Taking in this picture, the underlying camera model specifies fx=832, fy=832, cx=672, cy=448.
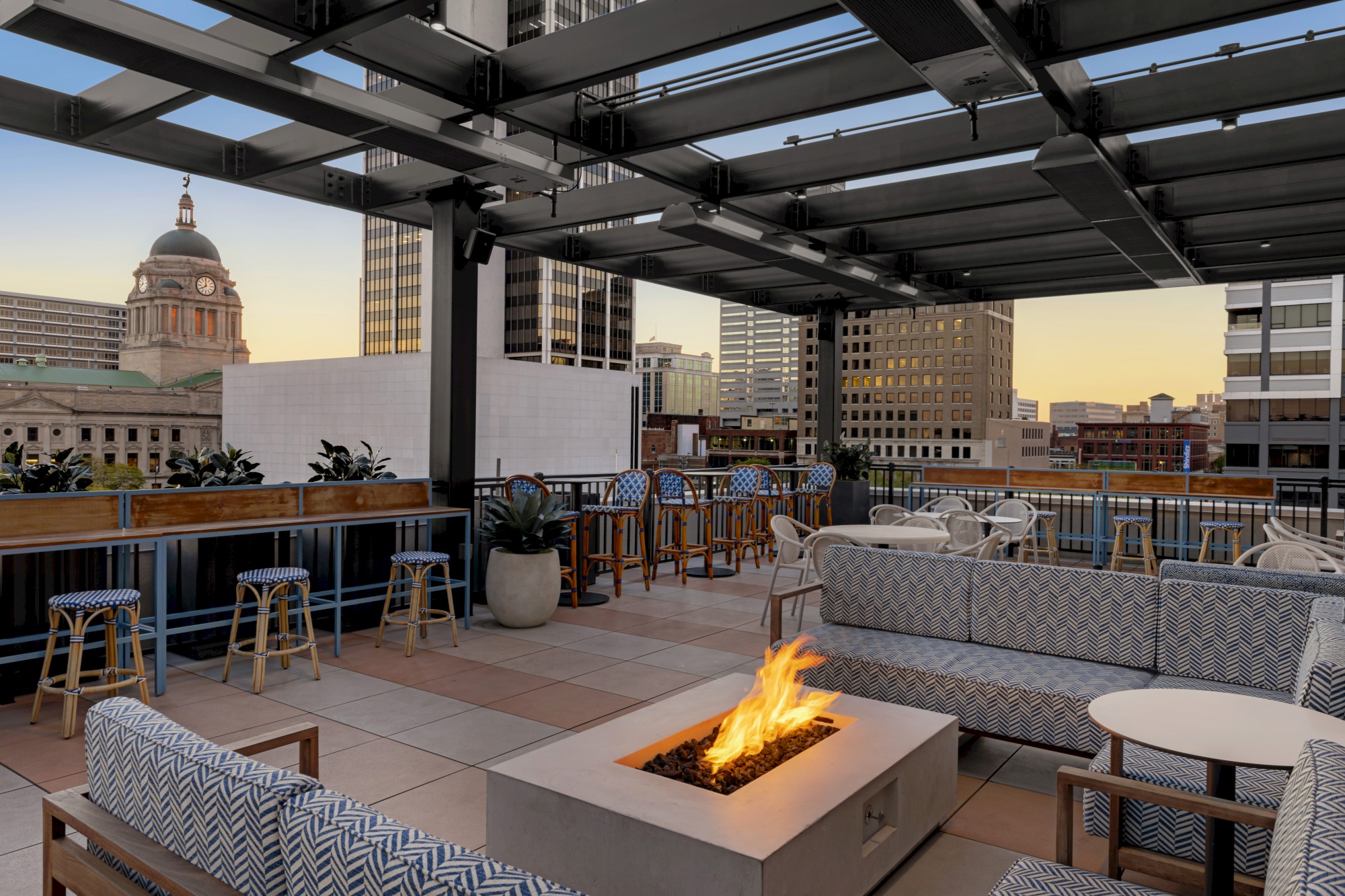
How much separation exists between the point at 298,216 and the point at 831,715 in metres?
46.5

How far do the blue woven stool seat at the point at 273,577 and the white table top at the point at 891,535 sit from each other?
3.45 meters

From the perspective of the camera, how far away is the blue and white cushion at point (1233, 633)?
130 inches

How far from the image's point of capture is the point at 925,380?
369 feet

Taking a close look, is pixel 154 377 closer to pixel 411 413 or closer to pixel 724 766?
pixel 411 413

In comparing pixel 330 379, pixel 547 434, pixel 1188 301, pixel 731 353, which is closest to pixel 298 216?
pixel 330 379

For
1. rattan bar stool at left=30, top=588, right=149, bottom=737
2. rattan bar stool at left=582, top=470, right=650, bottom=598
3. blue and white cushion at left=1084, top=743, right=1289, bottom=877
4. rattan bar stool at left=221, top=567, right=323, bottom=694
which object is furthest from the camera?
rattan bar stool at left=582, top=470, right=650, bottom=598

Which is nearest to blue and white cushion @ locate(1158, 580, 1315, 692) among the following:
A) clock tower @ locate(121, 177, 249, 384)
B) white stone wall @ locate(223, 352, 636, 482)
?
white stone wall @ locate(223, 352, 636, 482)

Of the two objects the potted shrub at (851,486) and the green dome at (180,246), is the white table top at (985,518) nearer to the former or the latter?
the potted shrub at (851,486)

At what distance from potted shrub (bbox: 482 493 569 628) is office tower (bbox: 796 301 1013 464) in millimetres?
97974

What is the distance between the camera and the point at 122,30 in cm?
355

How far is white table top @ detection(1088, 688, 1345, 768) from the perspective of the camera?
76.7 inches

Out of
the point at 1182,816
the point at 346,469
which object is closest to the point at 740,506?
the point at 346,469

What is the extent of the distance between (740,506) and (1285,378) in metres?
73.1

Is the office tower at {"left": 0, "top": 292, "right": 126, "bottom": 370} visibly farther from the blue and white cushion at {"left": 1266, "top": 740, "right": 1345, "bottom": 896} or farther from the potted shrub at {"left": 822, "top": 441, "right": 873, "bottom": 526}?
the blue and white cushion at {"left": 1266, "top": 740, "right": 1345, "bottom": 896}
